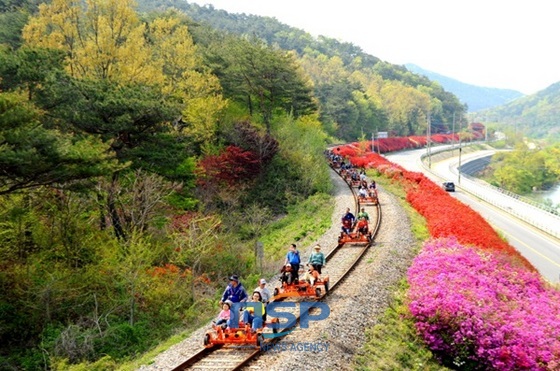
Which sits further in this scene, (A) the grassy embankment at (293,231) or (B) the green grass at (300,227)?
(B) the green grass at (300,227)

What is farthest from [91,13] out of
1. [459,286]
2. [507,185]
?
[507,185]

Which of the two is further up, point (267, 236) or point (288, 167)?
point (288, 167)

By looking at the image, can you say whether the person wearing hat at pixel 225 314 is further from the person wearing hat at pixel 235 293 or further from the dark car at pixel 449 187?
the dark car at pixel 449 187

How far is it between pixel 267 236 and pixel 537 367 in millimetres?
20855

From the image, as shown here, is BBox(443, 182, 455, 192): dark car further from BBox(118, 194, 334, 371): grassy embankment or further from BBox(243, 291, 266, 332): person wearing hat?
BBox(243, 291, 266, 332): person wearing hat

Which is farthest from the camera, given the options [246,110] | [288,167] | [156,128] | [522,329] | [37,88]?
[246,110]

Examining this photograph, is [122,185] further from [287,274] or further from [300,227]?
[287,274]

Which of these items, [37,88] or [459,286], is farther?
[37,88]

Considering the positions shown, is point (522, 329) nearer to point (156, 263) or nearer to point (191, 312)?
point (191, 312)

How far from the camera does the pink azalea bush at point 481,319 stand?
15.0 m

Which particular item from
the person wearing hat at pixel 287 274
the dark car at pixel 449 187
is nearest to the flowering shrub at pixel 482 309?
the person wearing hat at pixel 287 274

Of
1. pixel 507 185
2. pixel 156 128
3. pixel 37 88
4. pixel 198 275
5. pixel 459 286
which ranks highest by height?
pixel 37 88

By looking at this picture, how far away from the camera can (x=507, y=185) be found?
4090 inches

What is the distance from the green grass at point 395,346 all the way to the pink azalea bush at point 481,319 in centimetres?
43
